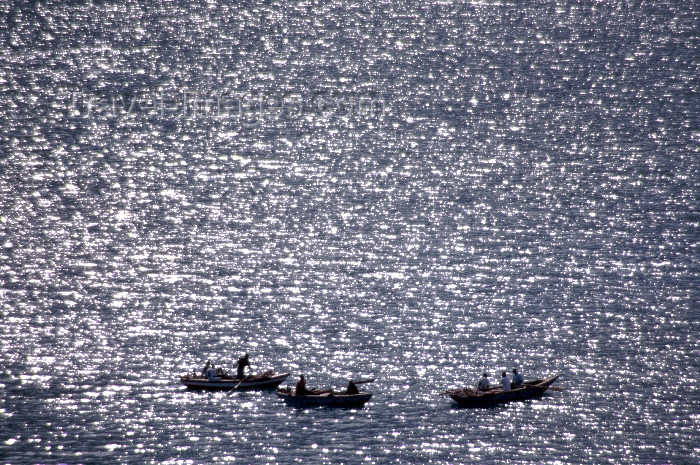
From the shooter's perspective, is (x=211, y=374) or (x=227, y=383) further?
(x=211, y=374)

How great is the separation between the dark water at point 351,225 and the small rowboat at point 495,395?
0.99m

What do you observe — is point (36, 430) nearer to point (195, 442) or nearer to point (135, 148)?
point (195, 442)

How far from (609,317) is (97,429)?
42740 mm

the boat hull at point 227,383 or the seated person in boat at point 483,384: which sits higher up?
the boat hull at point 227,383

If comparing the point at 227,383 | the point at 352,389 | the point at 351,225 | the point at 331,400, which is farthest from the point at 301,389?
the point at 351,225

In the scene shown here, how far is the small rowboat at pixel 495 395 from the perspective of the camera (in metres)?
74.3

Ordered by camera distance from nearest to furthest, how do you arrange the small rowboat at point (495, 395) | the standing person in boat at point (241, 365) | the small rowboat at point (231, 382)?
the small rowboat at point (495, 395)
the small rowboat at point (231, 382)
the standing person in boat at point (241, 365)

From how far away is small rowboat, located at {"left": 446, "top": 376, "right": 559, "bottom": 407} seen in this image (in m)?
74.3

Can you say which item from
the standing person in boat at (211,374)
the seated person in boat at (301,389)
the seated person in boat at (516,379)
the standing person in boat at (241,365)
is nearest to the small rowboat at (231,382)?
the standing person in boat at (211,374)

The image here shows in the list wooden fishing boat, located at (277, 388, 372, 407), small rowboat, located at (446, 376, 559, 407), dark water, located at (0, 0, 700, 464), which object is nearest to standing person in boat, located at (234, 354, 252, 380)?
dark water, located at (0, 0, 700, 464)

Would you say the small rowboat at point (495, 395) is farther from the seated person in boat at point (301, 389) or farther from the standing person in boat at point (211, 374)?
the standing person in boat at point (211, 374)

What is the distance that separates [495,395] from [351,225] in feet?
151

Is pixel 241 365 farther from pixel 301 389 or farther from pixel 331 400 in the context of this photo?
pixel 331 400

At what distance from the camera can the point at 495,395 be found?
74.6 m
